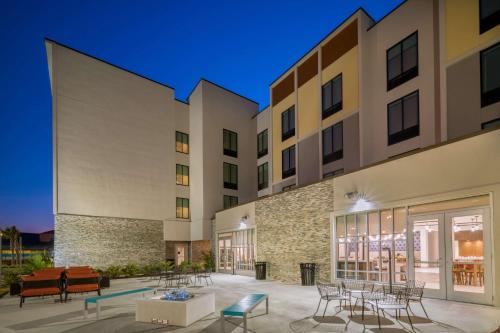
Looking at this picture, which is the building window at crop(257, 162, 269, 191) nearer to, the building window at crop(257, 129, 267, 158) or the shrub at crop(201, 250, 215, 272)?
the building window at crop(257, 129, 267, 158)

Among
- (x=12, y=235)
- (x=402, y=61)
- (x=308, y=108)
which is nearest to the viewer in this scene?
(x=402, y=61)

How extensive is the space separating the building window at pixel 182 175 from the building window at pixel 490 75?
67.0 feet

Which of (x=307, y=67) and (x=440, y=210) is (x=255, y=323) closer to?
(x=440, y=210)

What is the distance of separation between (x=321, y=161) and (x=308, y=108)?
11.4ft

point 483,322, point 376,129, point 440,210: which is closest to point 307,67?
point 376,129

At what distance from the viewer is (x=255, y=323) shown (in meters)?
8.00

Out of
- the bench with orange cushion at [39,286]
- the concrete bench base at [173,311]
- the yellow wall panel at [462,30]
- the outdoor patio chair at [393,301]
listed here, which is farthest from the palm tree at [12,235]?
the yellow wall panel at [462,30]

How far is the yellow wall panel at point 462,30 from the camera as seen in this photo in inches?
512

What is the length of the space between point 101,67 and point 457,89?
2084 centimetres

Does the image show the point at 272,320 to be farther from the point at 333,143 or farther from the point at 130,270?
the point at 130,270

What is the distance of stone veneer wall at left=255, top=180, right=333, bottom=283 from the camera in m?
15.2

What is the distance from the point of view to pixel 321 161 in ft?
66.7

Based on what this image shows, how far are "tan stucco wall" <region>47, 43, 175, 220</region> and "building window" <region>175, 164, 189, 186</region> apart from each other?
62 cm

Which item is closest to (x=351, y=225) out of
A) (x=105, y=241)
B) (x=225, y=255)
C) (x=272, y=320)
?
(x=272, y=320)
